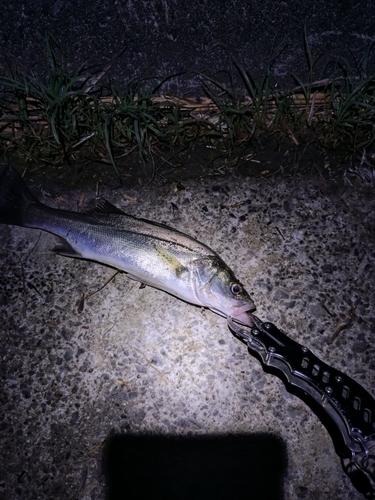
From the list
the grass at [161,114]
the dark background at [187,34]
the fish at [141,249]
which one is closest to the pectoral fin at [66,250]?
the fish at [141,249]

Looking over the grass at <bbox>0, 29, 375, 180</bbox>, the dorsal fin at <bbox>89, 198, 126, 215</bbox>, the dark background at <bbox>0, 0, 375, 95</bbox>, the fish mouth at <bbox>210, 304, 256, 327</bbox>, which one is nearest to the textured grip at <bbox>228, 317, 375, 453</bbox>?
the fish mouth at <bbox>210, 304, 256, 327</bbox>

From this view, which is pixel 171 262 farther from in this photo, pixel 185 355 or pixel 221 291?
pixel 185 355

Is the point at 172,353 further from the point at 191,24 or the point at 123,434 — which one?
the point at 191,24

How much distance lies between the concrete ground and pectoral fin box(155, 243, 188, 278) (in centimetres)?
30

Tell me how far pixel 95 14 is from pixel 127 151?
1.13 meters

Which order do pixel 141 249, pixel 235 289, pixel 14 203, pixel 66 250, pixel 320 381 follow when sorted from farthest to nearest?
pixel 14 203, pixel 66 250, pixel 141 249, pixel 235 289, pixel 320 381

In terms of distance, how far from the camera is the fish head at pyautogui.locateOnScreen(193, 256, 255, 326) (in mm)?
2779

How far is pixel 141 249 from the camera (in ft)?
9.50

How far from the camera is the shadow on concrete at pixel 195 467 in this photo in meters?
2.61

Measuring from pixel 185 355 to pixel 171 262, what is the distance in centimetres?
63

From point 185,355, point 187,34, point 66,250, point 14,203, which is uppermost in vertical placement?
point 187,34

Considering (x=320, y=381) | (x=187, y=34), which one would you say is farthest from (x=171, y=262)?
(x=187, y=34)

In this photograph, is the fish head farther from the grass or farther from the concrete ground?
the grass

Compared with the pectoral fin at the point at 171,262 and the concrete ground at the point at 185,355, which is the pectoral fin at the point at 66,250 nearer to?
the concrete ground at the point at 185,355
